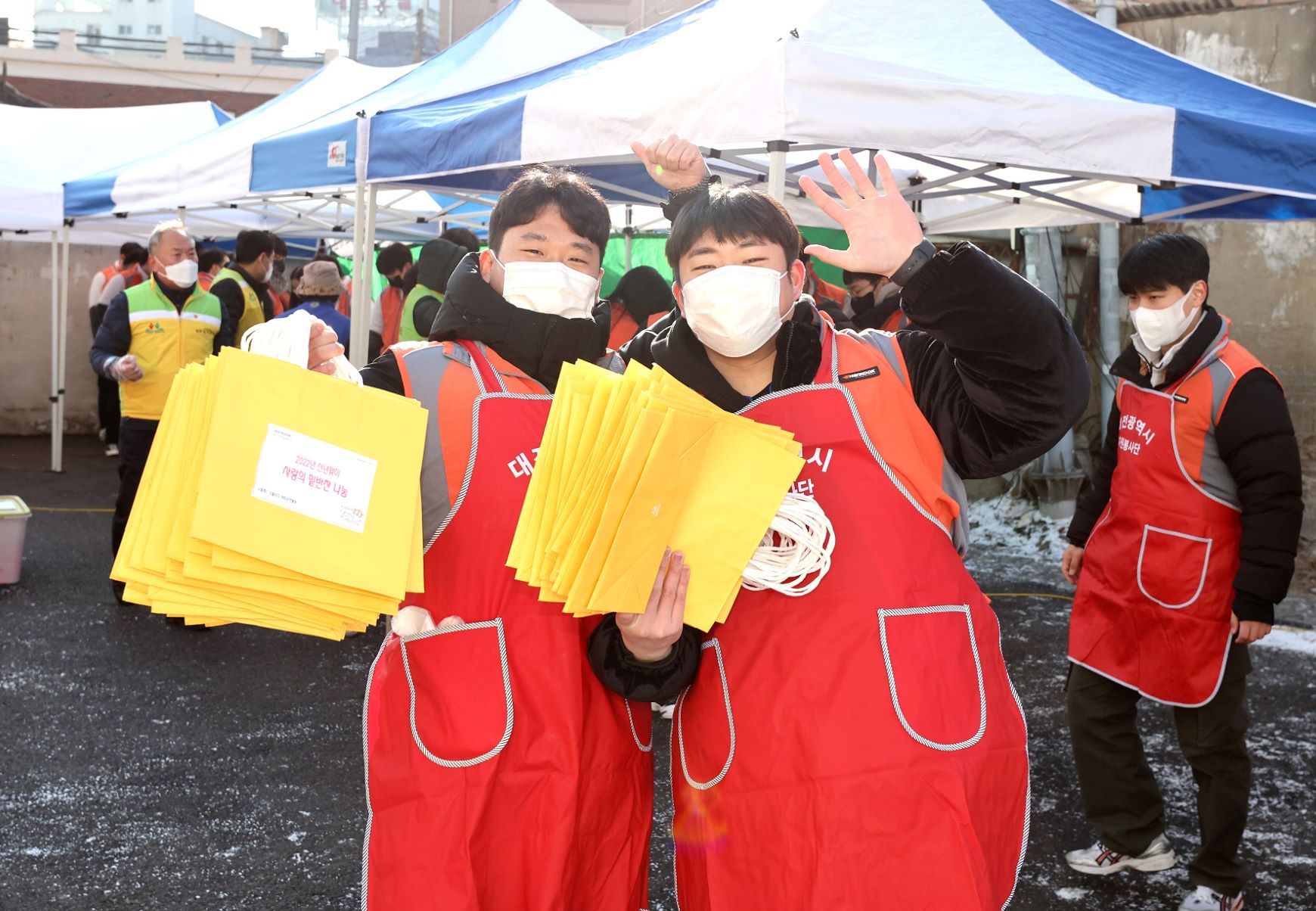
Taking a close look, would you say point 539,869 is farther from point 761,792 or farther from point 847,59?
point 847,59

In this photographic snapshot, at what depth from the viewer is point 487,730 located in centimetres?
208

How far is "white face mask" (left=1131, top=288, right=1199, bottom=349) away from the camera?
405cm

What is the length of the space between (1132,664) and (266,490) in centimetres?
322

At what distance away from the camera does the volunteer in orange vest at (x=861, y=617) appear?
75.2 inches

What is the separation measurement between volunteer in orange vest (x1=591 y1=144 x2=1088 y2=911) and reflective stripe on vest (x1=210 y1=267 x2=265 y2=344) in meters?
6.76

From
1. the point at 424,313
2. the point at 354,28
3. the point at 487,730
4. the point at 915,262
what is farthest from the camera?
the point at 354,28

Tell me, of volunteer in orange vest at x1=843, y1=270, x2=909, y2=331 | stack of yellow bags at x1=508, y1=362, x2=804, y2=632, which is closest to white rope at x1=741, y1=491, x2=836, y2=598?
stack of yellow bags at x1=508, y1=362, x2=804, y2=632

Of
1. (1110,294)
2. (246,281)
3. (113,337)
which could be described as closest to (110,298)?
(246,281)

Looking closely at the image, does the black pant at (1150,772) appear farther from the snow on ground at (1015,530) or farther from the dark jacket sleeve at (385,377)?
the snow on ground at (1015,530)

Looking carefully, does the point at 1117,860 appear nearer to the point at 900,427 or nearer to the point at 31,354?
the point at 900,427

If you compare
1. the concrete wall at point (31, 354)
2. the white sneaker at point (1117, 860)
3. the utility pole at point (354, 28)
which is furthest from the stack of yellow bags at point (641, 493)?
the utility pole at point (354, 28)

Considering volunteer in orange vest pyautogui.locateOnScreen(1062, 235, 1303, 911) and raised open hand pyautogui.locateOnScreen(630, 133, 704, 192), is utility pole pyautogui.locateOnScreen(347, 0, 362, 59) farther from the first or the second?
raised open hand pyautogui.locateOnScreen(630, 133, 704, 192)

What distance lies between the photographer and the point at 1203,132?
435cm

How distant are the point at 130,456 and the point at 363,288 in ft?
6.34
